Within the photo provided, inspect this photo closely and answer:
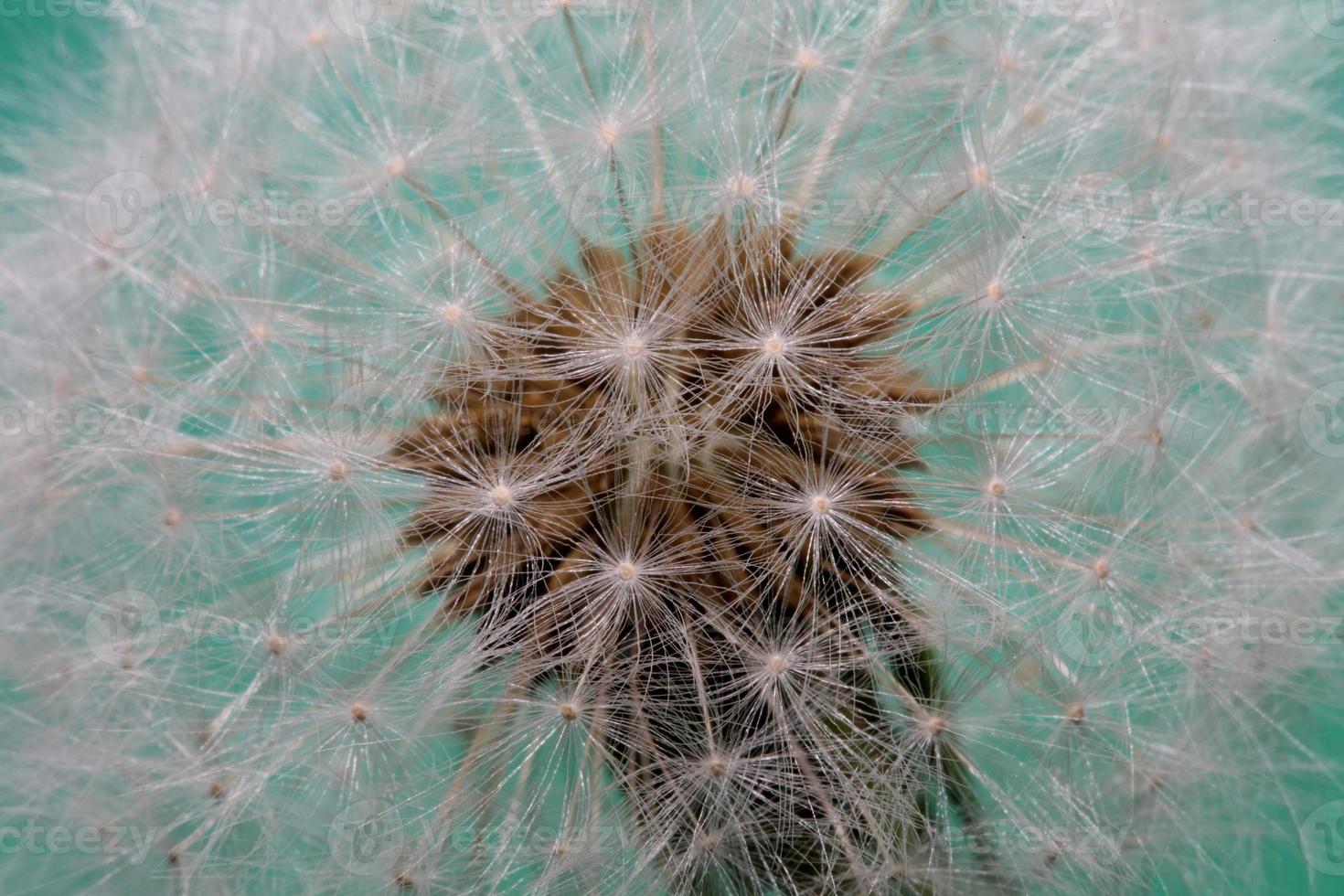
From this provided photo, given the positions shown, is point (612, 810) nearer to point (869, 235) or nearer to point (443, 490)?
point (443, 490)

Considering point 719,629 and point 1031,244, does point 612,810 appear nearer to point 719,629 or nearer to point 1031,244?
point 719,629

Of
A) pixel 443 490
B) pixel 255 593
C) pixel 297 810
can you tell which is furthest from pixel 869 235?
pixel 297 810

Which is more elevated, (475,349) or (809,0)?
(809,0)

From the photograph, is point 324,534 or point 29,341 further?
point 29,341

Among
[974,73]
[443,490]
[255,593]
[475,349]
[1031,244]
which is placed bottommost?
[255,593]

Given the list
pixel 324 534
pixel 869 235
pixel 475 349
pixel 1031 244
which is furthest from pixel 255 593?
pixel 1031 244

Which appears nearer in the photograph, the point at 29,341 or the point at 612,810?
the point at 612,810

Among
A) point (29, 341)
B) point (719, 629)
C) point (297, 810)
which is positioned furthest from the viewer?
point (29, 341)

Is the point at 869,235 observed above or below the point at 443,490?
above

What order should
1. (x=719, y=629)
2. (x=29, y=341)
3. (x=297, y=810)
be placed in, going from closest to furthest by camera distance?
(x=719, y=629) < (x=297, y=810) < (x=29, y=341)
